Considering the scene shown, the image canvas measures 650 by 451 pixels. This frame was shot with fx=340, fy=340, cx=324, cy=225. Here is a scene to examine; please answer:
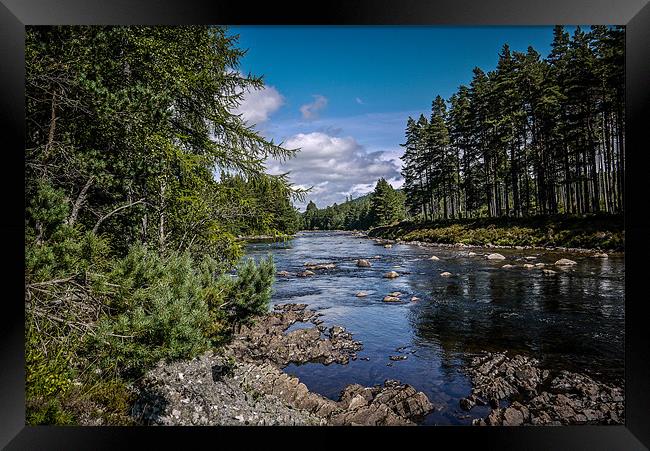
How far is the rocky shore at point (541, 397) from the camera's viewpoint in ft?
9.91

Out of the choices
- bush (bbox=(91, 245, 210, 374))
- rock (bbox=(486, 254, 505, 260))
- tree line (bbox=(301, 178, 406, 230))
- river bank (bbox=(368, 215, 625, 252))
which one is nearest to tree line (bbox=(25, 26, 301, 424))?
bush (bbox=(91, 245, 210, 374))

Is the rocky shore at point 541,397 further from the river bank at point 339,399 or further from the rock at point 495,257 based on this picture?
the rock at point 495,257

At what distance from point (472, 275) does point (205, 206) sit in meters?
5.30

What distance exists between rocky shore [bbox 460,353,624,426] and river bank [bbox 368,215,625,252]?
16.3 ft

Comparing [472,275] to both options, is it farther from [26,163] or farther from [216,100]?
[26,163]

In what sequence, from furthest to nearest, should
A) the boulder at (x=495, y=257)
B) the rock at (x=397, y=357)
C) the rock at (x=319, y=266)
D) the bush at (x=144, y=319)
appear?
the boulder at (x=495, y=257)
the rock at (x=319, y=266)
the rock at (x=397, y=357)
the bush at (x=144, y=319)

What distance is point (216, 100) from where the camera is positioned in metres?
3.88

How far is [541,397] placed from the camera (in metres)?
3.19

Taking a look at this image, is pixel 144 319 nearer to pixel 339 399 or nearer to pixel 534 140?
pixel 339 399

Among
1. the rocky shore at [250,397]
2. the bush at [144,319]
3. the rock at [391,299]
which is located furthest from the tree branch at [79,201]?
the rock at [391,299]

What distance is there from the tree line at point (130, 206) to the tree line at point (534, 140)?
10.4ft

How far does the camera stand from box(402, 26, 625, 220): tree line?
6.32 meters
